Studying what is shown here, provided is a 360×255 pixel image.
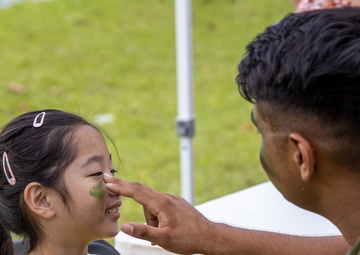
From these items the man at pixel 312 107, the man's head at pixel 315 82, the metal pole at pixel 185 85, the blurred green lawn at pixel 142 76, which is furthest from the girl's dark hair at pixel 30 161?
the blurred green lawn at pixel 142 76

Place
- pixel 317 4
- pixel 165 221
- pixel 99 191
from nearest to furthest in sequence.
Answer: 1. pixel 165 221
2. pixel 99 191
3. pixel 317 4

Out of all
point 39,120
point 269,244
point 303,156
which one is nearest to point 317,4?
point 269,244

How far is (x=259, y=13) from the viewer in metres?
8.23

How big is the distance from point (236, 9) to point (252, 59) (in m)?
6.84

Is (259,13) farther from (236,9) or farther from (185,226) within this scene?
(185,226)

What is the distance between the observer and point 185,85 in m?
4.05

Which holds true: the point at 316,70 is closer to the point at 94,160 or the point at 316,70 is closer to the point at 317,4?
the point at 94,160

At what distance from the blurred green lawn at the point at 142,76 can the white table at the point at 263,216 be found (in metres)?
2.07

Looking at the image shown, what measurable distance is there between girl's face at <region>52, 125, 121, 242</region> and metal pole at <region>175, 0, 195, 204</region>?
1948 mm

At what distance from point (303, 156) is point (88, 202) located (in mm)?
664

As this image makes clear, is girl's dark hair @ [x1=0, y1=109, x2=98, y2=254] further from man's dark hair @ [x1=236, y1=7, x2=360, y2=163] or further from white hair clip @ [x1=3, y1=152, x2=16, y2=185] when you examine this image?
man's dark hair @ [x1=236, y1=7, x2=360, y2=163]

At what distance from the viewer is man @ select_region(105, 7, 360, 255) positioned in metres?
1.51

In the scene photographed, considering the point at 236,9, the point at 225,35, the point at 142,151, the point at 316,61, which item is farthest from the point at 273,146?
the point at 236,9

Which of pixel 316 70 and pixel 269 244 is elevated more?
pixel 316 70
